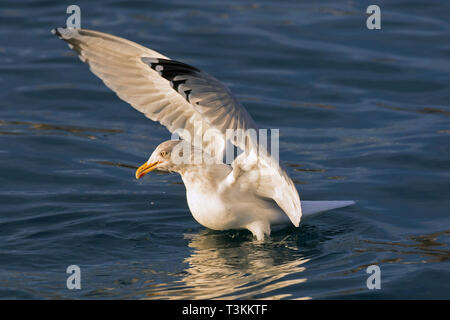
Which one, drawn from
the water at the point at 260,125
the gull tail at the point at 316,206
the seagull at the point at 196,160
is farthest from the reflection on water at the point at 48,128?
the gull tail at the point at 316,206

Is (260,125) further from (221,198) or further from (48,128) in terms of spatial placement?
(221,198)

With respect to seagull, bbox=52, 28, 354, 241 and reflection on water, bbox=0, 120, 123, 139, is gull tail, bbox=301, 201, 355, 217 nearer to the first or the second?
seagull, bbox=52, 28, 354, 241

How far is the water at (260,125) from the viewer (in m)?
7.44

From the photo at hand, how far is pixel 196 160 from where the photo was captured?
823cm

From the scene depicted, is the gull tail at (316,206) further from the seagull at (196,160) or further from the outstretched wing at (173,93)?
the outstretched wing at (173,93)

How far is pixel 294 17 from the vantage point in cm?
1688

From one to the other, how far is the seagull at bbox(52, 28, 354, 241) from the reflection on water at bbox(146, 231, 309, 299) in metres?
0.22

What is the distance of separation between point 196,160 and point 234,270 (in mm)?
1262

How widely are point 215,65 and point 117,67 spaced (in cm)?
658

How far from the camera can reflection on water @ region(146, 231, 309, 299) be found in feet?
22.6

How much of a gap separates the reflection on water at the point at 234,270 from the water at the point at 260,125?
0.07 ft

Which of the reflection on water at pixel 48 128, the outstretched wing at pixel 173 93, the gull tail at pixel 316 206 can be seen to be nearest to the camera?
the outstretched wing at pixel 173 93

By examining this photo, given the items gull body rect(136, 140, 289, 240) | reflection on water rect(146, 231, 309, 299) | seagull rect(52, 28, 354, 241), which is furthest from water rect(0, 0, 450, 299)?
seagull rect(52, 28, 354, 241)

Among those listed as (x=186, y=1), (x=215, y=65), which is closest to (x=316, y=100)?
(x=215, y=65)
